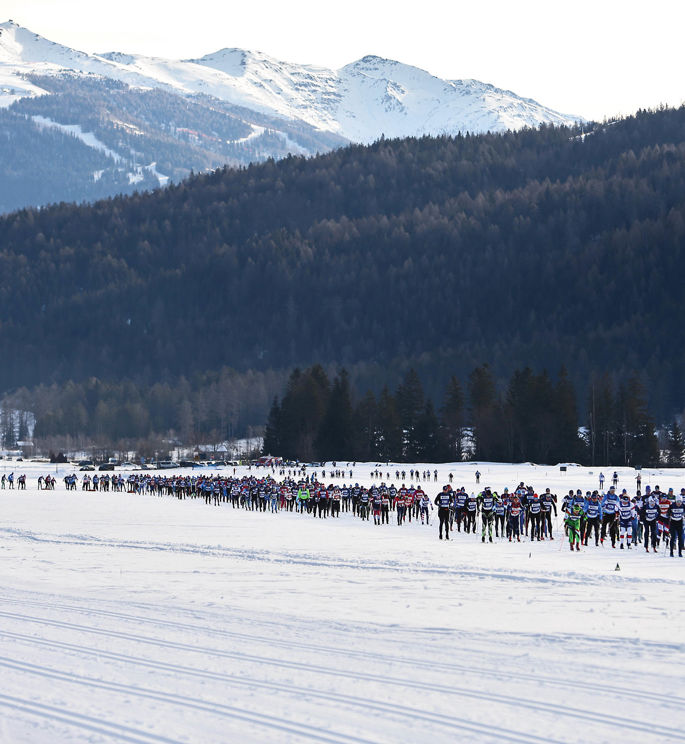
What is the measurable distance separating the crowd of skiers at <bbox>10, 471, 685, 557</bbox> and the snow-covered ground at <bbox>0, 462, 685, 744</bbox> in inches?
44.4

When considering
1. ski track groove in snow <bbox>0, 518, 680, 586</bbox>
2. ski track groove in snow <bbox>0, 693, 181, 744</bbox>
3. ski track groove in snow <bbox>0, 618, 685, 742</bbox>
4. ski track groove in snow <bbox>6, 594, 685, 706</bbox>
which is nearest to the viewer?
ski track groove in snow <bbox>0, 693, 181, 744</bbox>

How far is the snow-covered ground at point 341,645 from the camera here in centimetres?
1143

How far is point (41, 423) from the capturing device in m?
165

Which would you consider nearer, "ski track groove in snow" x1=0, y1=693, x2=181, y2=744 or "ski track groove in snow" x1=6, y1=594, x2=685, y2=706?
"ski track groove in snow" x1=0, y1=693, x2=181, y2=744

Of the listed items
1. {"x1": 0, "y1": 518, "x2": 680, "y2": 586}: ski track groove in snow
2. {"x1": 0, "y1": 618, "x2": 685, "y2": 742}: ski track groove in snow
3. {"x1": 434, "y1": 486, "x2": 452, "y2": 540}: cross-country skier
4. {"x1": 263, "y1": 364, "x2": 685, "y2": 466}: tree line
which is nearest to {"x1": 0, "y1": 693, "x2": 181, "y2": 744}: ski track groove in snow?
{"x1": 0, "y1": 618, "x2": 685, "y2": 742}: ski track groove in snow

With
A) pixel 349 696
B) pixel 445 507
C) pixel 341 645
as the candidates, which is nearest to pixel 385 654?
pixel 341 645

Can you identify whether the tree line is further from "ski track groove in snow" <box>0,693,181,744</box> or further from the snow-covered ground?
"ski track groove in snow" <box>0,693,181,744</box>

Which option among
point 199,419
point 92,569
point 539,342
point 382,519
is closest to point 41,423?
point 199,419

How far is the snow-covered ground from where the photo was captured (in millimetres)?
11430

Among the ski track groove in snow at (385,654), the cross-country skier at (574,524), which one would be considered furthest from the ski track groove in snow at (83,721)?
the cross-country skier at (574,524)

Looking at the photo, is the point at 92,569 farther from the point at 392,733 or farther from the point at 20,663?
the point at 392,733

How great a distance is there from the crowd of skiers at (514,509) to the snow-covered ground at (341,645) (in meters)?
1.13

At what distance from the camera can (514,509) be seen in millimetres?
31484

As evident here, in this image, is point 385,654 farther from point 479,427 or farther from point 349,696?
point 479,427
